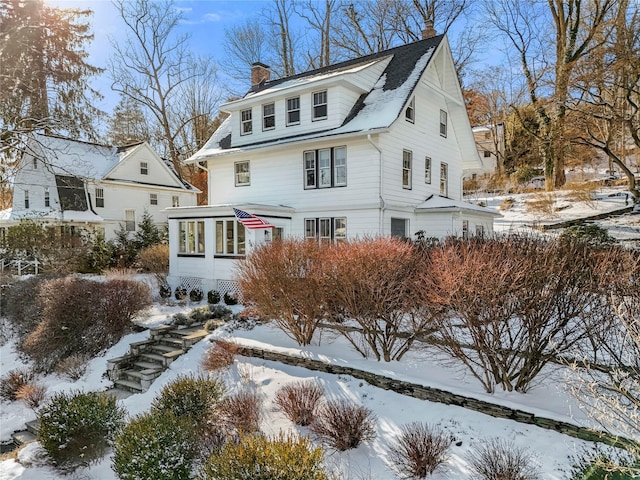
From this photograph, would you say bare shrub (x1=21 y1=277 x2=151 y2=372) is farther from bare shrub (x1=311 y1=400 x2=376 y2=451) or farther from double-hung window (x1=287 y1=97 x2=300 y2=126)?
double-hung window (x1=287 y1=97 x2=300 y2=126)

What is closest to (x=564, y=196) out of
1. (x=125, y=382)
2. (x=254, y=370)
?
(x=254, y=370)

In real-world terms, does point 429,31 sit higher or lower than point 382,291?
higher

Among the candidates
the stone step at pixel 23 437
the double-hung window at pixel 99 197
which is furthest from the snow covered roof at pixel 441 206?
the double-hung window at pixel 99 197

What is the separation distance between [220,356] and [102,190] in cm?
2095

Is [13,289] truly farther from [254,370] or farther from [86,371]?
[254,370]

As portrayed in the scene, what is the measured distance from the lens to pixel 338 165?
575 inches

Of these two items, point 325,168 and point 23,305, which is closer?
point 23,305

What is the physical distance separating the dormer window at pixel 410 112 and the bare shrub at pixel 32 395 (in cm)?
1385

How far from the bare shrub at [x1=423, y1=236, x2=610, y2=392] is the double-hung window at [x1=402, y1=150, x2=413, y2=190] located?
9225 mm

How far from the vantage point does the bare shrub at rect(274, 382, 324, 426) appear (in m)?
6.17

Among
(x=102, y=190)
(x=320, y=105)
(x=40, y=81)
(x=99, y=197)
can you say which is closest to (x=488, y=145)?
(x=320, y=105)

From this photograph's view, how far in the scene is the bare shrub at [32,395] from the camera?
29.6ft

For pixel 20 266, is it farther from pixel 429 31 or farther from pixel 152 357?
pixel 429 31

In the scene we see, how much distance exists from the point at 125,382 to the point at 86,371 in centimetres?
137
